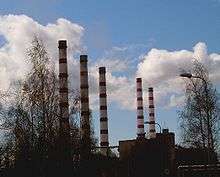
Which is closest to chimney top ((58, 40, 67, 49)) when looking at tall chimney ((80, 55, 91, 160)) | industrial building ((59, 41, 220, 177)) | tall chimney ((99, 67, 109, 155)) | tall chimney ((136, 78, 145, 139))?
industrial building ((59, 41, 220, 177))

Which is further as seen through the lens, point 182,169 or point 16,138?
point 16,138


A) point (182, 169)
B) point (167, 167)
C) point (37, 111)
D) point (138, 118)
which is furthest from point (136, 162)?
point (138, 118)

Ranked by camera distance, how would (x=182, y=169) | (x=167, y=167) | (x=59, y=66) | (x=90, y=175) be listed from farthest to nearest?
(x=59, y=66) → (x=167, y=167) → (x=90, y=175) → (x=182, y=169)

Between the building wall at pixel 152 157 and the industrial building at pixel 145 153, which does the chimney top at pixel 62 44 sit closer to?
the industrial building at pixel 145 153

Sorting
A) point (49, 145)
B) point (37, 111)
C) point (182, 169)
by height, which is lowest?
point (182, 169)

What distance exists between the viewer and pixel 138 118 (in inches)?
2302

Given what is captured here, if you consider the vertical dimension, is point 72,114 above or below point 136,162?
above

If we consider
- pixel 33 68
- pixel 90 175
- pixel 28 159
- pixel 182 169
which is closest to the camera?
pixel 182 169

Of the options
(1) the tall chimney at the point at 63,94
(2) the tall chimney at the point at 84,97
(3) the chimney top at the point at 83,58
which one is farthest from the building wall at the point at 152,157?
(3) the chimney top at the point at 83,58

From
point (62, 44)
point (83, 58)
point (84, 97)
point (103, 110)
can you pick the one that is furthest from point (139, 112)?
point (62, 44)

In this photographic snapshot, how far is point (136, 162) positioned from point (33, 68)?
1096 cm

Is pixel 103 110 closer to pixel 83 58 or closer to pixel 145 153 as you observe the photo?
pixel 83 58

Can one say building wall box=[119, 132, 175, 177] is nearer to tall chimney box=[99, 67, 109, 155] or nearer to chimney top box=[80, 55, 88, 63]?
tall chimney box=[99, 67, 109, 155]

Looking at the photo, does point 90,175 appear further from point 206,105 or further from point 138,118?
point 138,118
